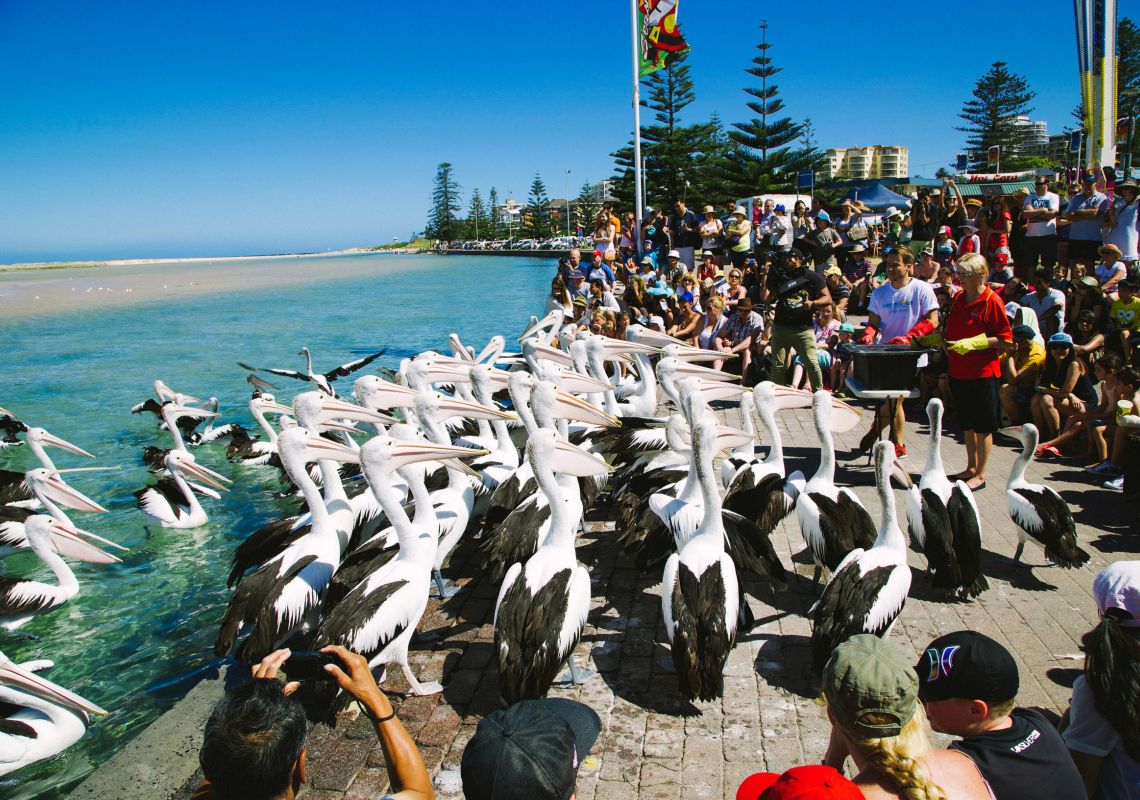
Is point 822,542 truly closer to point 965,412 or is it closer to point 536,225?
point 965,412

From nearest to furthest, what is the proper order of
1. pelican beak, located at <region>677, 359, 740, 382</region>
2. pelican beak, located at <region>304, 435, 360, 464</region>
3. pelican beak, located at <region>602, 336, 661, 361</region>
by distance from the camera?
pelican beak, located at <region>304, 435, 360, 464</region> → pelican beak, located at <region>677, 359, 740, 382</region> → pelican beak, located at <region>602, 336, 661, 361</region>

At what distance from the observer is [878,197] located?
19.6 m

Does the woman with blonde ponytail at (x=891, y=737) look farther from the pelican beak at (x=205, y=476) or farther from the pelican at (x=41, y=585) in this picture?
the pelican beak at (x=205, y=476)

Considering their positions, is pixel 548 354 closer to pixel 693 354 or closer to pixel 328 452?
pixel 693 354

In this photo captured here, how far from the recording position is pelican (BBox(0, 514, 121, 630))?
477 centimetres

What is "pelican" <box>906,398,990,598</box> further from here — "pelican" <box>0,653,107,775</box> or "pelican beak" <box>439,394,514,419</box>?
"pelican" <box>0,653,107,775</box>

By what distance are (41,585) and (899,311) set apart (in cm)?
679

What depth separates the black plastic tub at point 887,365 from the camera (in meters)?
5.43

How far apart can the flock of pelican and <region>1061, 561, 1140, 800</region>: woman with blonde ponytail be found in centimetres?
132

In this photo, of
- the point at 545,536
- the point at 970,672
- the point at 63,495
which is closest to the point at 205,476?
the point at 63,495

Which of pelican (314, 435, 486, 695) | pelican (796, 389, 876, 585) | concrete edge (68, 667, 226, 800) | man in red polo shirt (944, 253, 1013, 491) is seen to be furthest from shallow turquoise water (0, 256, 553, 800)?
man in red polo shirt (944, 253, 1013, 491)

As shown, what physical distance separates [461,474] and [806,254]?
26.1 feet

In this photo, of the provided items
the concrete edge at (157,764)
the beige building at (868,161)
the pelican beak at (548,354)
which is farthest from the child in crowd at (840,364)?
the beige building at (868,161)

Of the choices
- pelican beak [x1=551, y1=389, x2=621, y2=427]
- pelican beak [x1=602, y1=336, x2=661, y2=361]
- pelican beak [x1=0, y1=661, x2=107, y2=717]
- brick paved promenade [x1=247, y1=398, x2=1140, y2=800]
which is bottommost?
brick paved promenade [x1=247, y1=398, x2=1140, y2=800]
